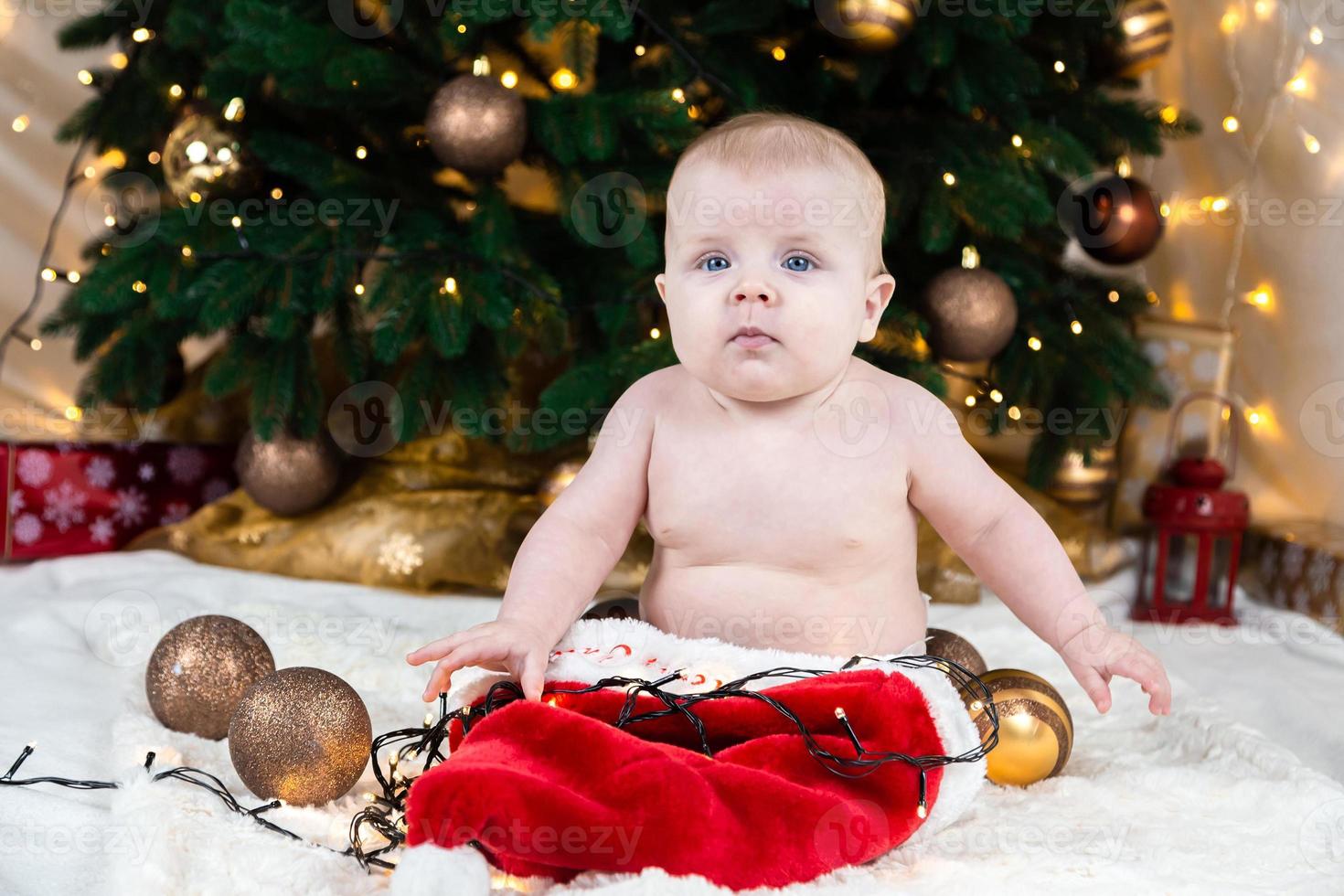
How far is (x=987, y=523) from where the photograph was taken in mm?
985

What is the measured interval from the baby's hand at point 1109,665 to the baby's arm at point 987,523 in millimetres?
17

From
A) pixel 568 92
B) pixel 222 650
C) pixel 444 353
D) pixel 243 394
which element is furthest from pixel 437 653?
pixel 243 394

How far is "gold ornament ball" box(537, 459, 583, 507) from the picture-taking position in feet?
5.40

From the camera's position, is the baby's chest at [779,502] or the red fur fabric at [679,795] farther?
A: the baby's chest at [779,502]

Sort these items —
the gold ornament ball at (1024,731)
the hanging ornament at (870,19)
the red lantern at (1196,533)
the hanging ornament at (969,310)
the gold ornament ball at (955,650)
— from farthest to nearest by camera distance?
the red lantern at (1196,533), the hanging ornament at (969,310), the hanging ornament at (870,19), the gold ornament ball at (955,650), the gold ornament ball at (1024,731)

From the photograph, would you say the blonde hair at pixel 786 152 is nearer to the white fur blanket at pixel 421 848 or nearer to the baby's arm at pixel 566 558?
the baby's arm at pixel 566 558

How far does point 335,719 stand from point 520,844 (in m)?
0.23

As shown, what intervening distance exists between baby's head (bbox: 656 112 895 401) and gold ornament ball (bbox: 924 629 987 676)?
0.29 meters

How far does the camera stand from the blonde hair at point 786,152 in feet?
3.01

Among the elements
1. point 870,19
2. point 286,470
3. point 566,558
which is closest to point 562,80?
point 870,19

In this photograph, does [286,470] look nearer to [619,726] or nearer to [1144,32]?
[619,726]

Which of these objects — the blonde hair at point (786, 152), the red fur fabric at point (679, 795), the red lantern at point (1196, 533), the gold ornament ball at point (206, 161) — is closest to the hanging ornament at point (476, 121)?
the gold ornament ball at point (206, 161)

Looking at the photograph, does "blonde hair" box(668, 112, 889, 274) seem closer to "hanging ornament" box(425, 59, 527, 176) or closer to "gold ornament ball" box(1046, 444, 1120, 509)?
"hanging ornament" box(425, 59, 527, 176)

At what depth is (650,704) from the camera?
0.81 metres
